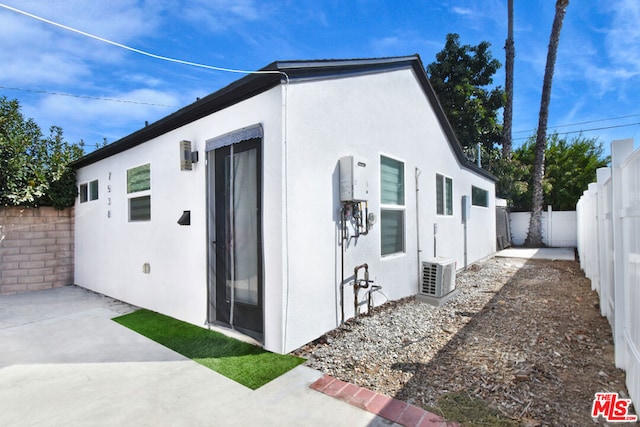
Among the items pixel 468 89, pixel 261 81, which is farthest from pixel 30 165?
pixel 468 89

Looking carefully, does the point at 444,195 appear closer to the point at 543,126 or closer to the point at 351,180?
the point at 351,180

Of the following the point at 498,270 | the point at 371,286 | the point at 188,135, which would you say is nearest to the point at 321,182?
the point at 371,286

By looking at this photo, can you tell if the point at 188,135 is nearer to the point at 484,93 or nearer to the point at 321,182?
the point at 321,182

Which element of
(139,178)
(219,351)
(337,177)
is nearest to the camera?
(219,351)

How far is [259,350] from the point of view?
3426 mm

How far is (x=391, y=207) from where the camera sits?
5289mm

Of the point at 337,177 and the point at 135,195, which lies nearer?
the point at 337,177

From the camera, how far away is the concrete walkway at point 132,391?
230 centimetres

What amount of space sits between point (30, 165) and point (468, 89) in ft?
55.6

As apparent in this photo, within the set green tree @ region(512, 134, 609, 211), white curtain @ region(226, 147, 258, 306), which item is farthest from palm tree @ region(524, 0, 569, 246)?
white curtain @ region(226, 147, 258, 306)

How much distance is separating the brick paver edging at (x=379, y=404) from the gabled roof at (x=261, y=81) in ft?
9.61

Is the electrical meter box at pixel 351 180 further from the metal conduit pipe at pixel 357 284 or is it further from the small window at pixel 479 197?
Answer: the small window at pixel 479 197

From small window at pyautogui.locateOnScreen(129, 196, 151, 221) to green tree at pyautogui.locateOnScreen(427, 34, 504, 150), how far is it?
589 inches

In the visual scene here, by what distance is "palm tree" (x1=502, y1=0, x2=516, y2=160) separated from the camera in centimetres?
1491
